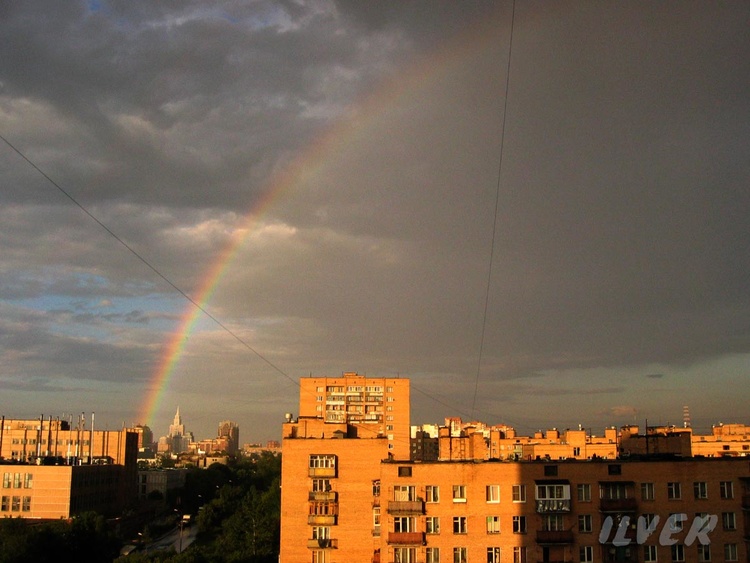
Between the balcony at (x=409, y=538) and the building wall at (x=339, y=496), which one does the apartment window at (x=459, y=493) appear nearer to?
the balcony at (x=409, y=538)

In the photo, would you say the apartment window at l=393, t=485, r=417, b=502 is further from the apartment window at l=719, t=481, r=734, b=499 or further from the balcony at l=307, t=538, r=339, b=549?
the apartment window at l=719, t=481, r=734, b=499

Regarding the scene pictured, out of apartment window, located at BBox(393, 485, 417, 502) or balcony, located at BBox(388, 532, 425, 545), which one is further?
apartment window, located at BBox(393, 485, 417, 502)

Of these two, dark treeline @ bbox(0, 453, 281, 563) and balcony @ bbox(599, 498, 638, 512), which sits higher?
balcony @ bbox(599, 498, 638, 512)

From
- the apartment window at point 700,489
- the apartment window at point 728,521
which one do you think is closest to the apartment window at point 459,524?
the apartment window at point 700,489

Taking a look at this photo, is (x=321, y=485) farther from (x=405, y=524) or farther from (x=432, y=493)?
(x=432, y=493)

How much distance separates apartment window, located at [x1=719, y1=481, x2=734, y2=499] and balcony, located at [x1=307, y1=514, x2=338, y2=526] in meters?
20.9

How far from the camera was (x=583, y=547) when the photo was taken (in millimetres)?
36844

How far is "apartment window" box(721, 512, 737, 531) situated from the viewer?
3675 cm

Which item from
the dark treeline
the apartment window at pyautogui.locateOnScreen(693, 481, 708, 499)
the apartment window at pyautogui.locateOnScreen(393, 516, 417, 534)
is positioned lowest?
the dark treeline

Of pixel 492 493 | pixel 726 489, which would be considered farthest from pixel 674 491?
pixel 492 493

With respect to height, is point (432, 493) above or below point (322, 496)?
above

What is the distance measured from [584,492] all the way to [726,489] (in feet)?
23.4

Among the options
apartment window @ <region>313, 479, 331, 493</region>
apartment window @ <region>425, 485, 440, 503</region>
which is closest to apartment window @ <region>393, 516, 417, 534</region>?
apartment window @ <region>425, 485, 440, 503</region>

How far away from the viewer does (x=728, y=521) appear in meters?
36.8
